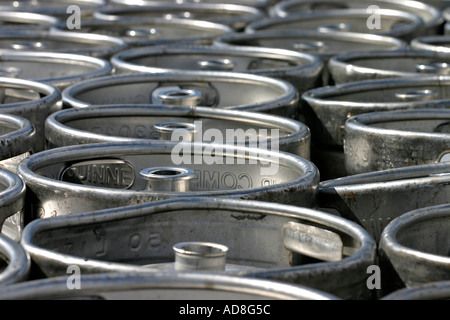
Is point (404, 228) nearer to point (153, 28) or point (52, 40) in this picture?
point (52, 40)

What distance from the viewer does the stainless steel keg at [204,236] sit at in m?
2.30

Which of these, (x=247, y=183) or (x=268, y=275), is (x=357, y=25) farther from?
(x=268, y=275)

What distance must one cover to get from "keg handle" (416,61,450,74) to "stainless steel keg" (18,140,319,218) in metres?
1.83

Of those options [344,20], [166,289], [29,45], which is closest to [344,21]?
[344,20]

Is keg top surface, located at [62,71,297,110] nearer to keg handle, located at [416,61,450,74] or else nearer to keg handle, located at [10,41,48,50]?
keg handle, located at [416,61,450,74]

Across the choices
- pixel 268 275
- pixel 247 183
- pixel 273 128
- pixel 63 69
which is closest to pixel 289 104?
pixel 273 128

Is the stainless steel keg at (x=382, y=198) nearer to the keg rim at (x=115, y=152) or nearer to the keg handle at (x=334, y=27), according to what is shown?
the keg rim at (x=115, y=152)

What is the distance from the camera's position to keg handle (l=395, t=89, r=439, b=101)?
397 centimetres

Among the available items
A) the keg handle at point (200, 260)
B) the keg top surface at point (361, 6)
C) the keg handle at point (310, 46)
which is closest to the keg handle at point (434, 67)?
the keg handle at point (310, 46)

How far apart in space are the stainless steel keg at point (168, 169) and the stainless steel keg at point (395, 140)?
36 cm

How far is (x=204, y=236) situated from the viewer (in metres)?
2.51

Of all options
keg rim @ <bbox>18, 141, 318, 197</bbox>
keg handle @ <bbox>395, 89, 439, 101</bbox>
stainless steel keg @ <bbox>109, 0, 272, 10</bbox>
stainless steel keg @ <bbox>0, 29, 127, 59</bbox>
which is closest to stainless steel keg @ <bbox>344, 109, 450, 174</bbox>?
keg rim @ <bbox>18, 141, 318, 197</bbox>

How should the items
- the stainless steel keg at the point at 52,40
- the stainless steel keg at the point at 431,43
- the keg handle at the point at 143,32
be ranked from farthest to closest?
the keg handle at the point at 143,32
the stainless steel keg at the point at 52,40
the stainless steel keg at the point at 431,43

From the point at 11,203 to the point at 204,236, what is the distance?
19.8 inches
